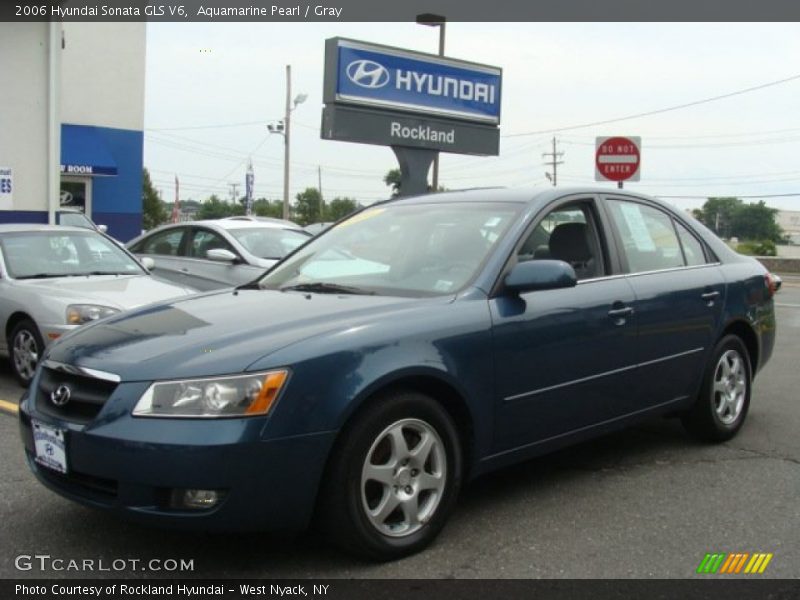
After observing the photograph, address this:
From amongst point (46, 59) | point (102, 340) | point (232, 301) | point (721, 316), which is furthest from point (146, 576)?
point (46, 59)

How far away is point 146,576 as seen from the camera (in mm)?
3215

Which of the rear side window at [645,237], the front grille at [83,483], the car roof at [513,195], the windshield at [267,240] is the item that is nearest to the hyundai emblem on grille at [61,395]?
the front grille at [83,483]

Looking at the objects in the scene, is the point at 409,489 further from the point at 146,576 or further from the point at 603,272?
the point at 603,272

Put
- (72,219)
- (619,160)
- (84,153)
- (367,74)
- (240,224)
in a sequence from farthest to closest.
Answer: (84,153), (367,74), (72,219), (619,160), (240,224)

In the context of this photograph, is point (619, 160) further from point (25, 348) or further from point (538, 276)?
point (538, 276)

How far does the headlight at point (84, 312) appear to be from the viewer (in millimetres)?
6574

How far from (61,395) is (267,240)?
22.4ft

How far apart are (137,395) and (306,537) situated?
0.99 m

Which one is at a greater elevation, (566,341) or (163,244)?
(163,244)

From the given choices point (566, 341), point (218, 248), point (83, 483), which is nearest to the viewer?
point (83, 483)

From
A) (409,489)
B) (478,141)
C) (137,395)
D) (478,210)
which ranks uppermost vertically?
(478,141)

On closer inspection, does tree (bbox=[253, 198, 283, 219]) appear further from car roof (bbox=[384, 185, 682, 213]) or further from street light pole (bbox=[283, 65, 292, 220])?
car roof (bbox=[384, 185, 682, 213])

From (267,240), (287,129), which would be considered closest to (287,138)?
(287,129)

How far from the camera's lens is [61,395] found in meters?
3.37
